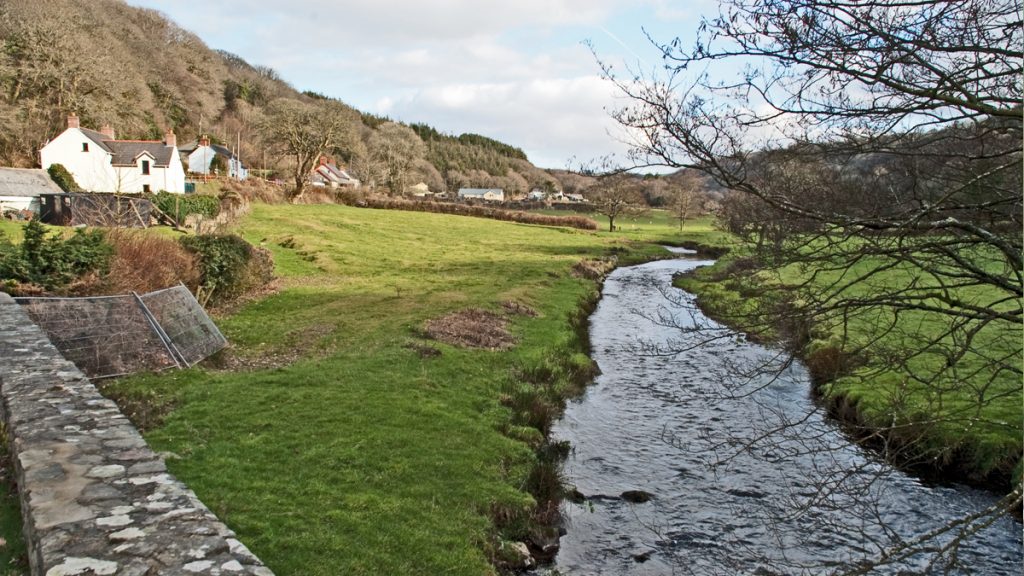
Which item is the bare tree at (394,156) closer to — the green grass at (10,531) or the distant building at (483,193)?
the distant building at (483,193)

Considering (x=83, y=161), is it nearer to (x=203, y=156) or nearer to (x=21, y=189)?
(x=21, y=189)

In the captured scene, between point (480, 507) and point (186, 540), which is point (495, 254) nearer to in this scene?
point (480, 507)

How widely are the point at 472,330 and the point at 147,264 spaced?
9.11m

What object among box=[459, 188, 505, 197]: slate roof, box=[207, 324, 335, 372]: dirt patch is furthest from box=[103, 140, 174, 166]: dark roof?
box=[459, 188, 505, 197]: slate roof

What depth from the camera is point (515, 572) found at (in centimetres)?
805

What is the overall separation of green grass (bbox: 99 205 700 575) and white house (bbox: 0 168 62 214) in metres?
21.1

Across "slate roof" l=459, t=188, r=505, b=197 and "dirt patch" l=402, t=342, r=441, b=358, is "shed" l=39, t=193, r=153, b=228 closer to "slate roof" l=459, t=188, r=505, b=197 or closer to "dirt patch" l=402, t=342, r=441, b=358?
"dirt patch" l=402, t=342, r=441, b=358

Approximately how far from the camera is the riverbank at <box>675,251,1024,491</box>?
6051 millimetres

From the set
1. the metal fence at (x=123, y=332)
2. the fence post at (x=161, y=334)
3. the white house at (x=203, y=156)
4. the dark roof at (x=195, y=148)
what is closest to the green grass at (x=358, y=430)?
the fence post at (x=161, y=334)

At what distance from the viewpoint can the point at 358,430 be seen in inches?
419

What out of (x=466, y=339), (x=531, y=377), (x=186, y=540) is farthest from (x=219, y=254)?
(x=186, y=540)

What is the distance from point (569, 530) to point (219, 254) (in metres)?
15.4

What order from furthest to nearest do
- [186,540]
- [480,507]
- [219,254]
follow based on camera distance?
[219,254]
[480,507]
[186,540]

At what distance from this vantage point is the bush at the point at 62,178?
1667 inches
